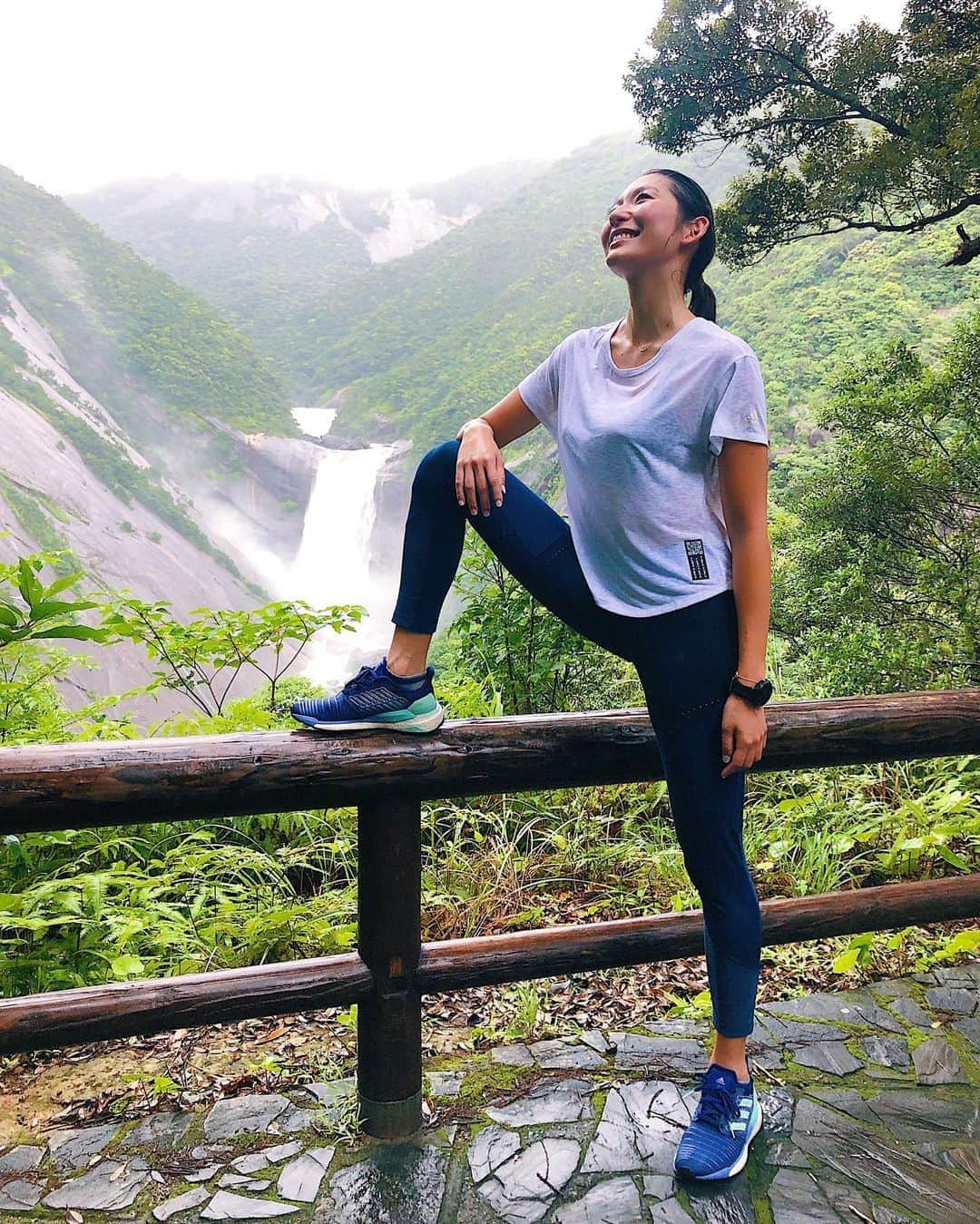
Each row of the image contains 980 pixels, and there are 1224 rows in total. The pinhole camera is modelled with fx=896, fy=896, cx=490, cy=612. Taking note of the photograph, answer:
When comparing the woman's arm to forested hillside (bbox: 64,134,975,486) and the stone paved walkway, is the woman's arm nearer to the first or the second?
the stone paved walkway

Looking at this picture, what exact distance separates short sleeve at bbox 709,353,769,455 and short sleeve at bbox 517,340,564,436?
1.13ft

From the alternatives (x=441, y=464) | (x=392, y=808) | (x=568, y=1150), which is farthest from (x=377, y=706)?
(x=568, y=1150)

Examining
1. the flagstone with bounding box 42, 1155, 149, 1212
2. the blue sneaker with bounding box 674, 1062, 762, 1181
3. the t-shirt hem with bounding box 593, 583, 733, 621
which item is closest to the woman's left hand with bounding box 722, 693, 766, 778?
the t-shirt hem with bounding box 593, 583, 733, 621

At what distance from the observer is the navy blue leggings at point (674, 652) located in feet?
4.83

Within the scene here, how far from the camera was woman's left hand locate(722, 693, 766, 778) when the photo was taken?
4.74ft

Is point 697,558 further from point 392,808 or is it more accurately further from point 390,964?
point 390,964

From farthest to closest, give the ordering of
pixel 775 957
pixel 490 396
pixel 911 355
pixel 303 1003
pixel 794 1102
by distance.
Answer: pixel 490 396, pixel 911 355, pixel 775 957, pixel 794 1102, pixel 303 1003

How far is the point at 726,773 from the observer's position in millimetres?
1497

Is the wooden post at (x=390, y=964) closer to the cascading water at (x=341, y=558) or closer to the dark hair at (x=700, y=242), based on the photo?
the dark hair at (x=700, y=242)

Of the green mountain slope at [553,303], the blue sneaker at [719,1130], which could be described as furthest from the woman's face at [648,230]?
the green mountain slope at [553,303]

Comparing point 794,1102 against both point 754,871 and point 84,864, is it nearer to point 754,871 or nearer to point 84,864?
point 754,871

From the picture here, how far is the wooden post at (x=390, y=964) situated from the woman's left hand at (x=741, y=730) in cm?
60

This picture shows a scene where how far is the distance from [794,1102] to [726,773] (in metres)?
0.85

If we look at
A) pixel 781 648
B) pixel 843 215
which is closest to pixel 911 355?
pixel 843 215
